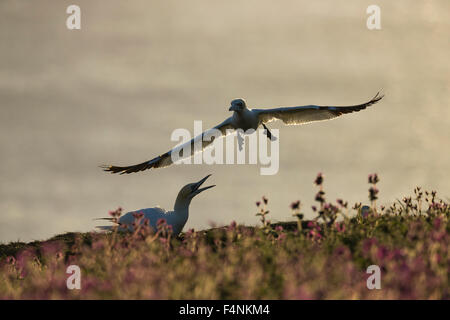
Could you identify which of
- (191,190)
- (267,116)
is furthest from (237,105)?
(191,190)

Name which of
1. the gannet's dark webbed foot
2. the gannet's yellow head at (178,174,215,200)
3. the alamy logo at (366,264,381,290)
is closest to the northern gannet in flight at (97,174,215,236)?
the gannet's yellow head at (178,174,215,200)

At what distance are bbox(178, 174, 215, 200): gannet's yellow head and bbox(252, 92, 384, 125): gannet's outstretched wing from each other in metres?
3.99

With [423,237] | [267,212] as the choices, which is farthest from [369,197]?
[267,212]

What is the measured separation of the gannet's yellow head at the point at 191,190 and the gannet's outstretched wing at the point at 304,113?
3.99 meters

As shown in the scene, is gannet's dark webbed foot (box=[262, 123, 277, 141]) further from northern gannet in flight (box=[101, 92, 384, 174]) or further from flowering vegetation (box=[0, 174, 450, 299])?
flowering vegetation (box=[0, 174, 450, 299])

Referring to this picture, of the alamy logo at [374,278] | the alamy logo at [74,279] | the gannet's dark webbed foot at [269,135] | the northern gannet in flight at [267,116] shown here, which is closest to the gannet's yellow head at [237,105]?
the northern gannet in flight at [267,116]

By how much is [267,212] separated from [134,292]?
302cm

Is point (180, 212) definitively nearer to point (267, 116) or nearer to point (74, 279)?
point (267, 116)

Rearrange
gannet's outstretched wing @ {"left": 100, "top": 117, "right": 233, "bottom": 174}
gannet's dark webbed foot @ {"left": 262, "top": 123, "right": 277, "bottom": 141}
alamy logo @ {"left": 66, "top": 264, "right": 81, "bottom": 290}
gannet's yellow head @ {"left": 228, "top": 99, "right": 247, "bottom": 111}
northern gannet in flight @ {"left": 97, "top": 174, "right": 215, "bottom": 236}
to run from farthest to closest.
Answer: gannet's dark webbed foot @ {"left": 262, "top": 123, "right": 277, "bottom": 141}, gannet's yellow head @ {"left": 228, "top": 99, "right": 247, "bottom": 111}, gannet's outstretched wing @ {"left": 100, "top": 117, "right": 233, "bottom": 174}, northern gannet in flight @ {"left": 97, "top": 174, "right": 215, "bottom": 236}, alamy logo @ {"left": 66, "top": 264, "right": 81, "bottom": 290}

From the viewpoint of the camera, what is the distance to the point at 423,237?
6.56m

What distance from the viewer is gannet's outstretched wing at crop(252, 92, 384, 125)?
596 inches
